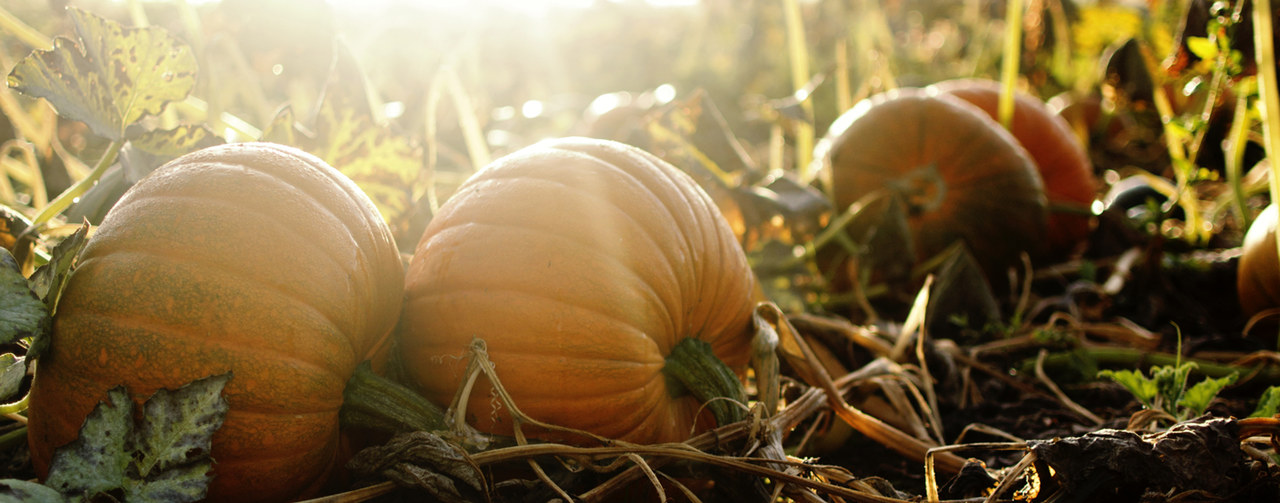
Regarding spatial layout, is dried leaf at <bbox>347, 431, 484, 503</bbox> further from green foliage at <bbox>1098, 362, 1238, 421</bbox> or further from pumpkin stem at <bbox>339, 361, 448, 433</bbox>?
green foliage at <bbox>1098, 362, 1238, 421</bbox>

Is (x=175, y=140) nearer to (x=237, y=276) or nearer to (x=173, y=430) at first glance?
(x=237, y=276)

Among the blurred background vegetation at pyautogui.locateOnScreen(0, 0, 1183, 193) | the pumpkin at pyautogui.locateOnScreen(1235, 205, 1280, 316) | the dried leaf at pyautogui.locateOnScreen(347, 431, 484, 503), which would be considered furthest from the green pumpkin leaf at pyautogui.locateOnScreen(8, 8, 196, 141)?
the pumpkin at pyautogui.locateOnScreen(1235, 205, 1280, 316)

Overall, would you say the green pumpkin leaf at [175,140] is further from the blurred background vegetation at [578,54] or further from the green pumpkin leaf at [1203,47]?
the green pumpkin leaf at [1203,47]

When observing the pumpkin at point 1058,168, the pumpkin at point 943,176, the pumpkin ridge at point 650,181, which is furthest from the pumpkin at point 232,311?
the pumpkin at point 1058,168

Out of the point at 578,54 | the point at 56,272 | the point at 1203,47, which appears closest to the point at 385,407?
the point at 56,272

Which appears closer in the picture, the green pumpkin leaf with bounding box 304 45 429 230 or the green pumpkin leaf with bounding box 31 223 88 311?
the green pumpkin leaf with bounding box 31 223 88 311

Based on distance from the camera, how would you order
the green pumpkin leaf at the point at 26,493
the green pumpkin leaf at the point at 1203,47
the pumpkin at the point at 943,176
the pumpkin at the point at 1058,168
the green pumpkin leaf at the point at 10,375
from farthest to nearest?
the pumpkin at the point at 1058,168 → the pumpkin at the point at 943,176 → the green pumpkin leaf at the point at 1203,47 → the green pumpkin leaf at the point at 10,375 → the green pumpkin leaf at the point at 26,493
